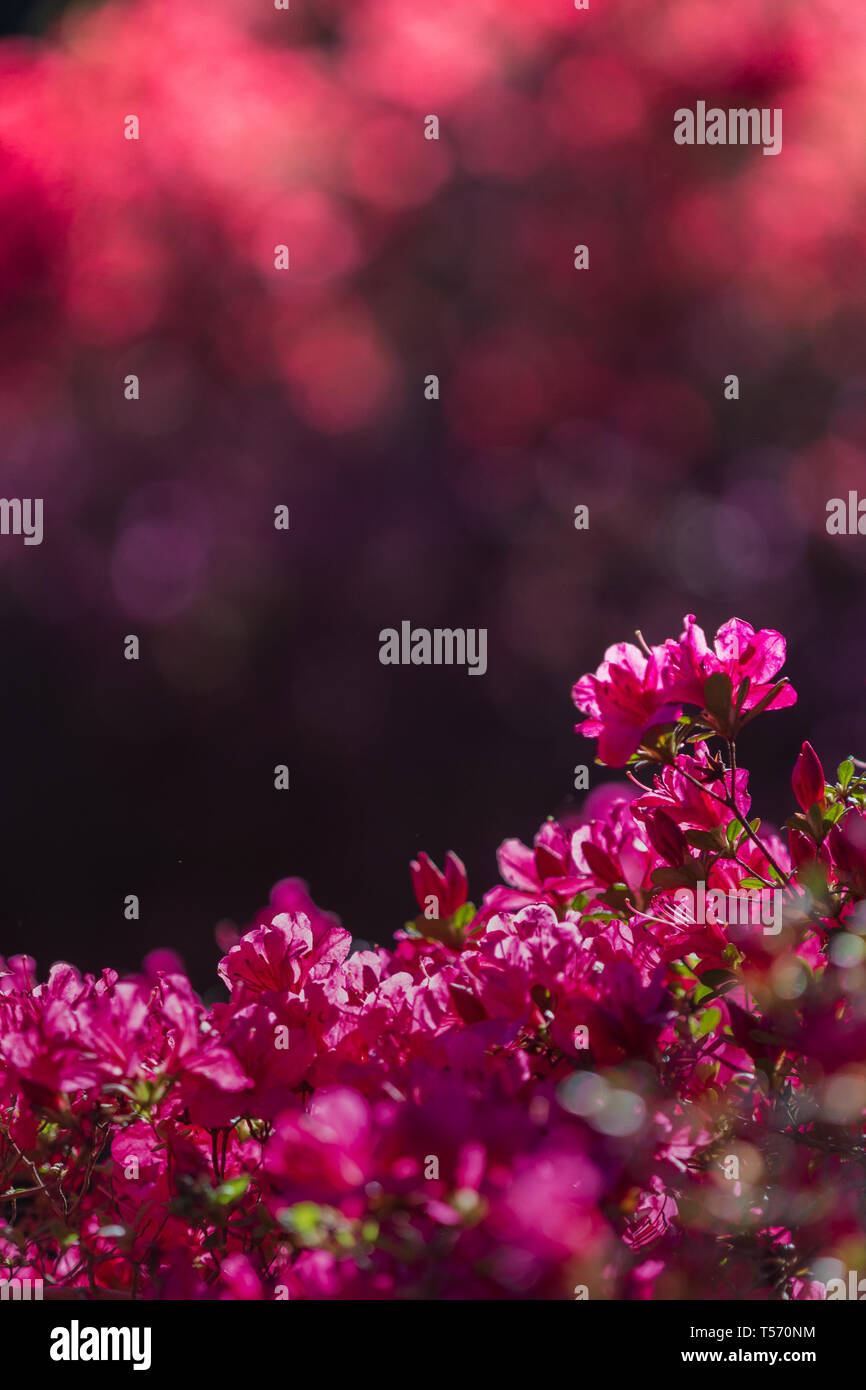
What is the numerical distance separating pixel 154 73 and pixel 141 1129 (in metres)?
1.79

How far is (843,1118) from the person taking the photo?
471 millimetres

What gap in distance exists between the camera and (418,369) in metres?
1.76

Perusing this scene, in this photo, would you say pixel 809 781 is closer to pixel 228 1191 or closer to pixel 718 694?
pixel 718 694

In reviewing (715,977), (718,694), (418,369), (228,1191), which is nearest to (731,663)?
(718,694)

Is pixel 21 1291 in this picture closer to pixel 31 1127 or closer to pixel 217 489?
pixel 31 1127

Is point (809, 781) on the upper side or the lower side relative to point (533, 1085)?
upper

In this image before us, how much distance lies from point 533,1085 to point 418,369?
1472 mm

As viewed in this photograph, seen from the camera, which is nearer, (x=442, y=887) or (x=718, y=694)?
(x=718, y=694)

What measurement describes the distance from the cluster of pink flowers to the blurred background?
95 centimetres

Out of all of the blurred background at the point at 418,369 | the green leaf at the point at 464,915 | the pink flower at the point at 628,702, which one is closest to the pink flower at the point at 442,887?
the green leaf at the point at 464,915

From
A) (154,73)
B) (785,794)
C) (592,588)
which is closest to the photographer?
(785,794)

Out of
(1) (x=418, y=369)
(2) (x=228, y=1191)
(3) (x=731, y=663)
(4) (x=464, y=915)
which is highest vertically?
(1) (x=418, y=369)

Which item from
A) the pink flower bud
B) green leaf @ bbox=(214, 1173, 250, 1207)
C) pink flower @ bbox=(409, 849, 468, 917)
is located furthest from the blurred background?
green leaf @ bbox=(214, 1173, 250, 1207)

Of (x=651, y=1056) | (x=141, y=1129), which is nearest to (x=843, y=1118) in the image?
(x=651, y=1056)
